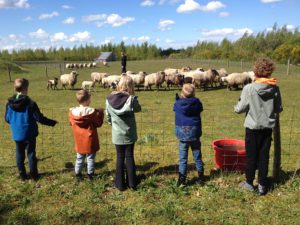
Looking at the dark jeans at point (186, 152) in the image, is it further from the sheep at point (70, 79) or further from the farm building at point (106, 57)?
the farm building at point (106, 57)

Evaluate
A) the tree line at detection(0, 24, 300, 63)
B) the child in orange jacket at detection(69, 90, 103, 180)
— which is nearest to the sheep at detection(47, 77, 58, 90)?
the child in orange jacket at detection(69, 90, 103, 180)

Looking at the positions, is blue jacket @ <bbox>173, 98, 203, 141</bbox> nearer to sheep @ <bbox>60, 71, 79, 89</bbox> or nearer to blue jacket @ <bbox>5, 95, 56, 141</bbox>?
blue jacket @ <bbox>5, 95, 56, 141</bbox>

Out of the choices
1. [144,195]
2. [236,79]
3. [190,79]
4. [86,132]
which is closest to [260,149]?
[144,195]

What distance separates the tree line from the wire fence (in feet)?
110

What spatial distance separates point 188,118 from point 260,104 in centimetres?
112

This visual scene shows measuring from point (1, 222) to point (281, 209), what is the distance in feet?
12.9

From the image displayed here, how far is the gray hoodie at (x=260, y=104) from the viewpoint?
504 cm

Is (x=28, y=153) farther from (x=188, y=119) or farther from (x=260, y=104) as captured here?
(x=260, y=104)

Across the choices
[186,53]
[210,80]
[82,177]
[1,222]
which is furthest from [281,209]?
[186,53]

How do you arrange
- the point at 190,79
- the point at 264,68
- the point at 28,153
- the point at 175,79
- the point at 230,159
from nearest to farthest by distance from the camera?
the point at 264,68
the point at 28,153
the point at 230,159
the point at 190,79
the point at 175,79

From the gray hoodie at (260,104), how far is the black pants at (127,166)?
196 cm

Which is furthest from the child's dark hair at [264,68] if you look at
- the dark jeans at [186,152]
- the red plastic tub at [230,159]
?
the red plastic tub at [230,159]

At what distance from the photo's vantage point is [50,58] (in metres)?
92.0

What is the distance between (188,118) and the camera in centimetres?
542
